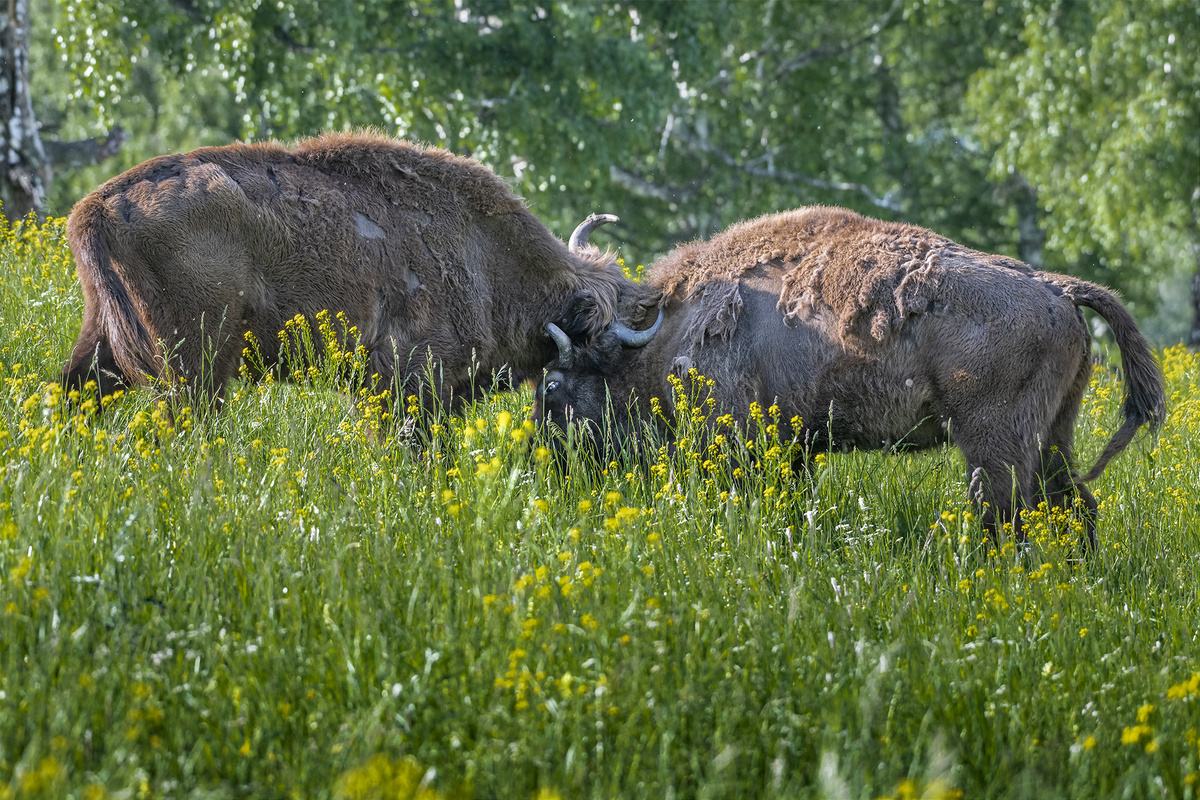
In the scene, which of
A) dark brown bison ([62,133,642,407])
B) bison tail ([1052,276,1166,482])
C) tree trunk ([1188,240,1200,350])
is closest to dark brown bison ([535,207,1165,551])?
bison tail ([1052,276,1166,482])

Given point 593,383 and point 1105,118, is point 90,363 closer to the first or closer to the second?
point 593,383

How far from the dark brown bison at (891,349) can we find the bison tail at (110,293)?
2141 mm

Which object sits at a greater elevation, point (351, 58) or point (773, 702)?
point (351, 58)

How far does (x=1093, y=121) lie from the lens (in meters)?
15.2

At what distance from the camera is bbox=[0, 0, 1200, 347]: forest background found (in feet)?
39.0

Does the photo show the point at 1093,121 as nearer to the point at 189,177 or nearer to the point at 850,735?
the point at 189,177

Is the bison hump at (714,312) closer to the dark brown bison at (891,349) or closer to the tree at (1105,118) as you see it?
the dark brown bison at (891,349)

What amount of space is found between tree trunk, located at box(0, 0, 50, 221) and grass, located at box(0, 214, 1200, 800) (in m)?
6.65

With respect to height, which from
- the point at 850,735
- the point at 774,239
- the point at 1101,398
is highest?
the point at 774,239

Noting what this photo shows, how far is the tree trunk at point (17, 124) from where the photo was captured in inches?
359

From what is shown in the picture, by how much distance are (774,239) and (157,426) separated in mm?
3302

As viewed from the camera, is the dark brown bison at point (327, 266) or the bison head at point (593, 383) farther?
the bison head at point (593, 383)

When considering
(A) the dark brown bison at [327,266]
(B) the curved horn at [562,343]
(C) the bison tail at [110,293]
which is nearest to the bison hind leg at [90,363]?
(A) the dark brown bison at [327,266]

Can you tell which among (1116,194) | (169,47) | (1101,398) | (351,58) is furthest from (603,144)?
(1101,398)
